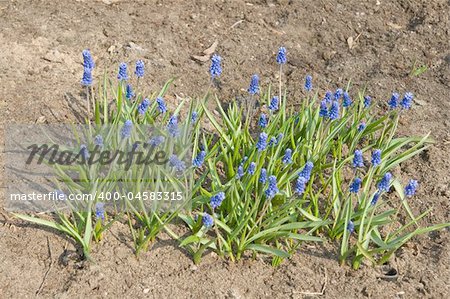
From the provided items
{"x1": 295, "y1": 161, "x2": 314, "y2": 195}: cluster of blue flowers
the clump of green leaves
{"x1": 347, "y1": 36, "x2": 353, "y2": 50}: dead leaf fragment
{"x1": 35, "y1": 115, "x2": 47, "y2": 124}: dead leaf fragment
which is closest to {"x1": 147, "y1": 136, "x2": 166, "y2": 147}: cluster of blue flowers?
the clump of green leaves

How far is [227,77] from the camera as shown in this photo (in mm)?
5898

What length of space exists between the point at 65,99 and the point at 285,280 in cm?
240

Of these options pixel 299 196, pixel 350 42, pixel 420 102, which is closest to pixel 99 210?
pixel 299 196

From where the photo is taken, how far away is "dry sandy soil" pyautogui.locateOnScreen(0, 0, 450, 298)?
411 cm

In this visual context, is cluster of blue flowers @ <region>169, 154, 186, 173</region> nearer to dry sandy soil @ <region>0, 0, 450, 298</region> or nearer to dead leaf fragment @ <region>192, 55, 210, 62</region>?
dry sandy soil @ <region>0, 0, 450, 298</region>

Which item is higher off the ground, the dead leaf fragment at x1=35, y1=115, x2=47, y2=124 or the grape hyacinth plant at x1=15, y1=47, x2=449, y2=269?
the grape hyacinth plant at x1=15, y1=47, x2=449, y2=269

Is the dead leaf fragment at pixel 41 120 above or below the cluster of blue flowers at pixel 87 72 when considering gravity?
below

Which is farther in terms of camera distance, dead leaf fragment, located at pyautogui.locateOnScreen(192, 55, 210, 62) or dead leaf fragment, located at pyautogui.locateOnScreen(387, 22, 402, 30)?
dead leaf fragment, located at pyautogui.locateOnScreen(387, 22, 402, 30)

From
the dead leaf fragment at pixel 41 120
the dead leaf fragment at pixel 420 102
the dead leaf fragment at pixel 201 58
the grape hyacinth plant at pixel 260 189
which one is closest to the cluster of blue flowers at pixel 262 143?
the grape hyacinth plant at pixel 260 189

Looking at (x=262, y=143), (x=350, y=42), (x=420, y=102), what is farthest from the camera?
(x=350, y=42)

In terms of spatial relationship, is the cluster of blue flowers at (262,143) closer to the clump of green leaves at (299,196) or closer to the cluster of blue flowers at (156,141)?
the clump of green leaves at (299,196)

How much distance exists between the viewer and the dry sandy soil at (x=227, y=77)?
4.11 metres

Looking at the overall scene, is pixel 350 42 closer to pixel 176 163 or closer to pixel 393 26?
pixel 393 26

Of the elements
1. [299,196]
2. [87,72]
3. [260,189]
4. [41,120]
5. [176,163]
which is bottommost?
[41,120]
